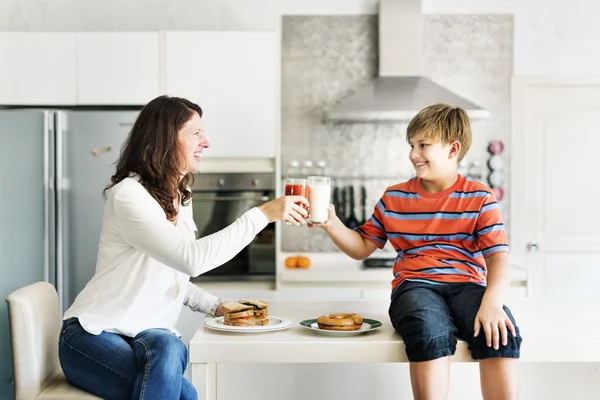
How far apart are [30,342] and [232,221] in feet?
6.73

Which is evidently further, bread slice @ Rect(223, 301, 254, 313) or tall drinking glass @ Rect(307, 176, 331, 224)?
tall drinking glass @ Rect(307, 176, 331, 224)

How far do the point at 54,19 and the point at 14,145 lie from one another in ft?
3.48

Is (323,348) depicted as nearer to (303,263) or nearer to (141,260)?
(141,260)

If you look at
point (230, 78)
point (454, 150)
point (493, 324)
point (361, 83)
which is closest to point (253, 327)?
point (493, 324)

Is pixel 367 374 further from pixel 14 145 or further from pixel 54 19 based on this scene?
pixel 54 19

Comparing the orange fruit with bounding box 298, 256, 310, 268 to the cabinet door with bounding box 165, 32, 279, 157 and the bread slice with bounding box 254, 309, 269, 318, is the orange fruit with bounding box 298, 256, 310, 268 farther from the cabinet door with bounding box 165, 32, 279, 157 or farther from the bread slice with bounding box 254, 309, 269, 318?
the bread slice with bounding box 254, 309, 269, 318

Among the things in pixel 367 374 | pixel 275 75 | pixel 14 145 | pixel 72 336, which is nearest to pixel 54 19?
pixel 14 145

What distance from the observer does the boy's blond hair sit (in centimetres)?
201

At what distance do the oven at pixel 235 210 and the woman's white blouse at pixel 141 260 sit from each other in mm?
1904

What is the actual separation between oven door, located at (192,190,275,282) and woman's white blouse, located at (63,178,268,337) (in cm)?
190

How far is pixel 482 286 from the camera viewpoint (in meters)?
1.85

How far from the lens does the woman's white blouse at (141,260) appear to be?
74.0 inches

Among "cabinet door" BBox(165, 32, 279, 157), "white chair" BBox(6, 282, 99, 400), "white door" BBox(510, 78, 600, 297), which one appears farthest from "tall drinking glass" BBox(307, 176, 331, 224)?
"white door" BBox(510, 78, 600, 297)

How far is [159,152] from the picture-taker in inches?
80.4
